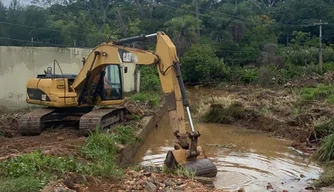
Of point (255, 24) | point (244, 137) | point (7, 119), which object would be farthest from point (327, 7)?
point (7, 119)

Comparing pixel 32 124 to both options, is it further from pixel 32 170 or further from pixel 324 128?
pixel 324 128

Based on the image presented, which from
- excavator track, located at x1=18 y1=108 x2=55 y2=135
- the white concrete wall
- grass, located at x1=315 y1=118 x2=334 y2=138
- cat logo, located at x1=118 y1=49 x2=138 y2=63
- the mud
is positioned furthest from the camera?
the white concrete wall

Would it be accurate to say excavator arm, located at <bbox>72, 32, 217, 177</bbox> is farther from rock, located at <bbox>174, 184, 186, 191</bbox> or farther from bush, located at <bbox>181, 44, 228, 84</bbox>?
bush, located at <bbox>181, 44, 228, 84</bbox>

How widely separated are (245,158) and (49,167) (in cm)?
643

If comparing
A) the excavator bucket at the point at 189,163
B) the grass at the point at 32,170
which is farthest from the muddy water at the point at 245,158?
the grass at the point at 32,170

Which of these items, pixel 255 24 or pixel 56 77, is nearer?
pixel 56 77

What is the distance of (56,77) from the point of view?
14.5 meters

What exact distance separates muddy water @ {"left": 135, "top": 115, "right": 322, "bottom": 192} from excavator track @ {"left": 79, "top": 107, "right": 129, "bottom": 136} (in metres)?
1.24

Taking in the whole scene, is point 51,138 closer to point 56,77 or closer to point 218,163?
point 56,77

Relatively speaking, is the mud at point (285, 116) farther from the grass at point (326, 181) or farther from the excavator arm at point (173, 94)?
the excavator arm at point (173, 94)

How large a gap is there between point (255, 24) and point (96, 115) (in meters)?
43.7

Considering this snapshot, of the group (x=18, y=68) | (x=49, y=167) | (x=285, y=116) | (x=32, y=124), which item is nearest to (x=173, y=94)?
(x=49, y=167)

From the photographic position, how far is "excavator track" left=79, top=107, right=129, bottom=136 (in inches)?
502

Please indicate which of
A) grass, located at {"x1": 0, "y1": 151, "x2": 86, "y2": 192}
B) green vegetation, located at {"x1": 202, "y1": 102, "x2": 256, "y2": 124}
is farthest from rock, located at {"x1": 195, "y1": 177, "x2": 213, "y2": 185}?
green vegetation, located at {"x1": 202, "y1": 102, "x2": 256, "y2": 124}
